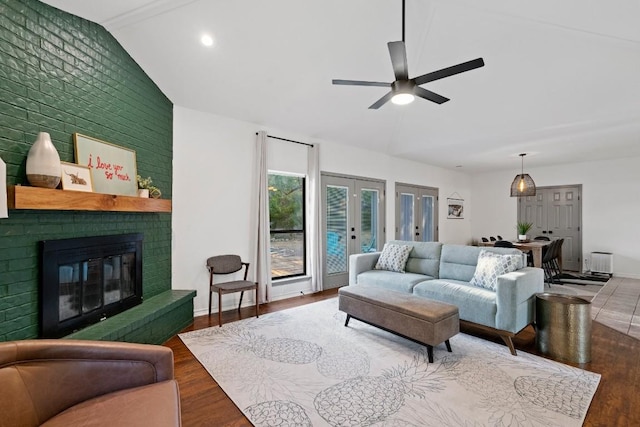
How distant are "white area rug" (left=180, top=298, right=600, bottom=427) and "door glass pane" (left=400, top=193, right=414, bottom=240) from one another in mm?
3899

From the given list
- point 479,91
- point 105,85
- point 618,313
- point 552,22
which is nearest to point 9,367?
point 105,85

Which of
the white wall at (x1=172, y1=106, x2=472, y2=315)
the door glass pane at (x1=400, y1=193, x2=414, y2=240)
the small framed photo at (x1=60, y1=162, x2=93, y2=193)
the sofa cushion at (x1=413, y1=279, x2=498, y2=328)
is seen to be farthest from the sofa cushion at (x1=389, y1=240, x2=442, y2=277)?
the small framed photo at (x1=60, y1=162, x2=93, y2=193)

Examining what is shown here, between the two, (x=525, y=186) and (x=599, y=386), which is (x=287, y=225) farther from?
(x=525, y=186)

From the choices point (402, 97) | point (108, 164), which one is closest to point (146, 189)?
point (108, 164)

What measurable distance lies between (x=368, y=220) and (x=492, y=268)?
3.06m

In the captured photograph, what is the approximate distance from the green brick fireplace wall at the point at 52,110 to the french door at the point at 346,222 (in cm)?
300

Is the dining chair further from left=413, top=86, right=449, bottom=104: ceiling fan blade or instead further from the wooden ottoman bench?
left=413, top=86, right=449, bottom=104: ceiling fan blade

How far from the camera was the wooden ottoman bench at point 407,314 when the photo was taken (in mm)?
2631

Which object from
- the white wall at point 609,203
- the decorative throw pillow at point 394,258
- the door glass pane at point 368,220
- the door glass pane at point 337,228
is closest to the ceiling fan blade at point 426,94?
the decorative throw pillow at point 394,258

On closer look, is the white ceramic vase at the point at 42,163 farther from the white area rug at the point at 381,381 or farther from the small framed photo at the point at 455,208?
the small framed photo at the point at 455,208

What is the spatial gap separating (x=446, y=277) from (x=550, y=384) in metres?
1.74

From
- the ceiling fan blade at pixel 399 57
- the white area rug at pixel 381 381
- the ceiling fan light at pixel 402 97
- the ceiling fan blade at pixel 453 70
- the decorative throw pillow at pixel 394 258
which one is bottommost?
the white area rug at pixel 381 381

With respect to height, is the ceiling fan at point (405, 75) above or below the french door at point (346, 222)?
above

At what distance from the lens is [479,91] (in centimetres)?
394
